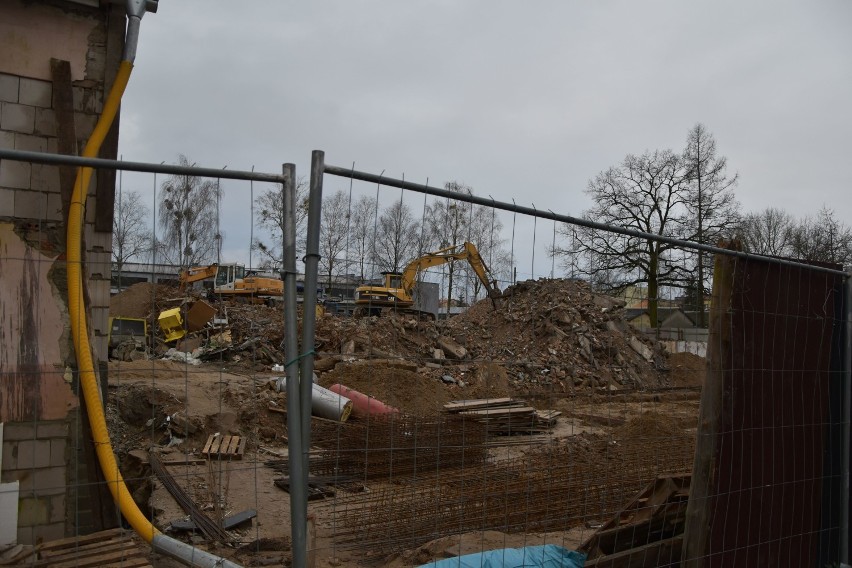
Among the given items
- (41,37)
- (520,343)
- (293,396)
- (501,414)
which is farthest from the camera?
(520,343)

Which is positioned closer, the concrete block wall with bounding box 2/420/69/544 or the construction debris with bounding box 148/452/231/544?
the concrete block wall with bounding box 2/420/69/544

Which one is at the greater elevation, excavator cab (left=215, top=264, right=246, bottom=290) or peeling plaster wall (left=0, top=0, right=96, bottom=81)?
peeling plaster wall (left=0, top=0, right=96, bottom=81)

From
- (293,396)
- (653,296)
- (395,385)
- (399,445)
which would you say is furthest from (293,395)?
(395,385)

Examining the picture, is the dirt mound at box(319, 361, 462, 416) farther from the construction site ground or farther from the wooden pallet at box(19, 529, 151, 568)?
the wooden pallet at box(19, 529, 151, 568)

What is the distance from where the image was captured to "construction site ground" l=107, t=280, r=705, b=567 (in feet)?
17.9

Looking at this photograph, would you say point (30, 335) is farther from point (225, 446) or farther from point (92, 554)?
point (225, 446)

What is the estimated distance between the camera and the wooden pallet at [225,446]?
29.8ft

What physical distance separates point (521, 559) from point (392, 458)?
3401 mm

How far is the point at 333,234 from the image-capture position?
11.8ft

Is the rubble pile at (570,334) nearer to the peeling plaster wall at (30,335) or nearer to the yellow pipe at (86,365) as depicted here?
the peeling plaster wall at (30,335)

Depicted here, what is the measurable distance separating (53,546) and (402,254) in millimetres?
2471

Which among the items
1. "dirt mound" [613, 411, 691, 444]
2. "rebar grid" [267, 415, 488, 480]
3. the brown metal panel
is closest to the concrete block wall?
"rebar grid" [267, 415, 488, 480]

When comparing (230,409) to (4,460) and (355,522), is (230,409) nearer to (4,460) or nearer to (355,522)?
(355,522)

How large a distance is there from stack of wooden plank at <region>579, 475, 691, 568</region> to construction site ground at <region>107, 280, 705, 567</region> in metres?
0.59
